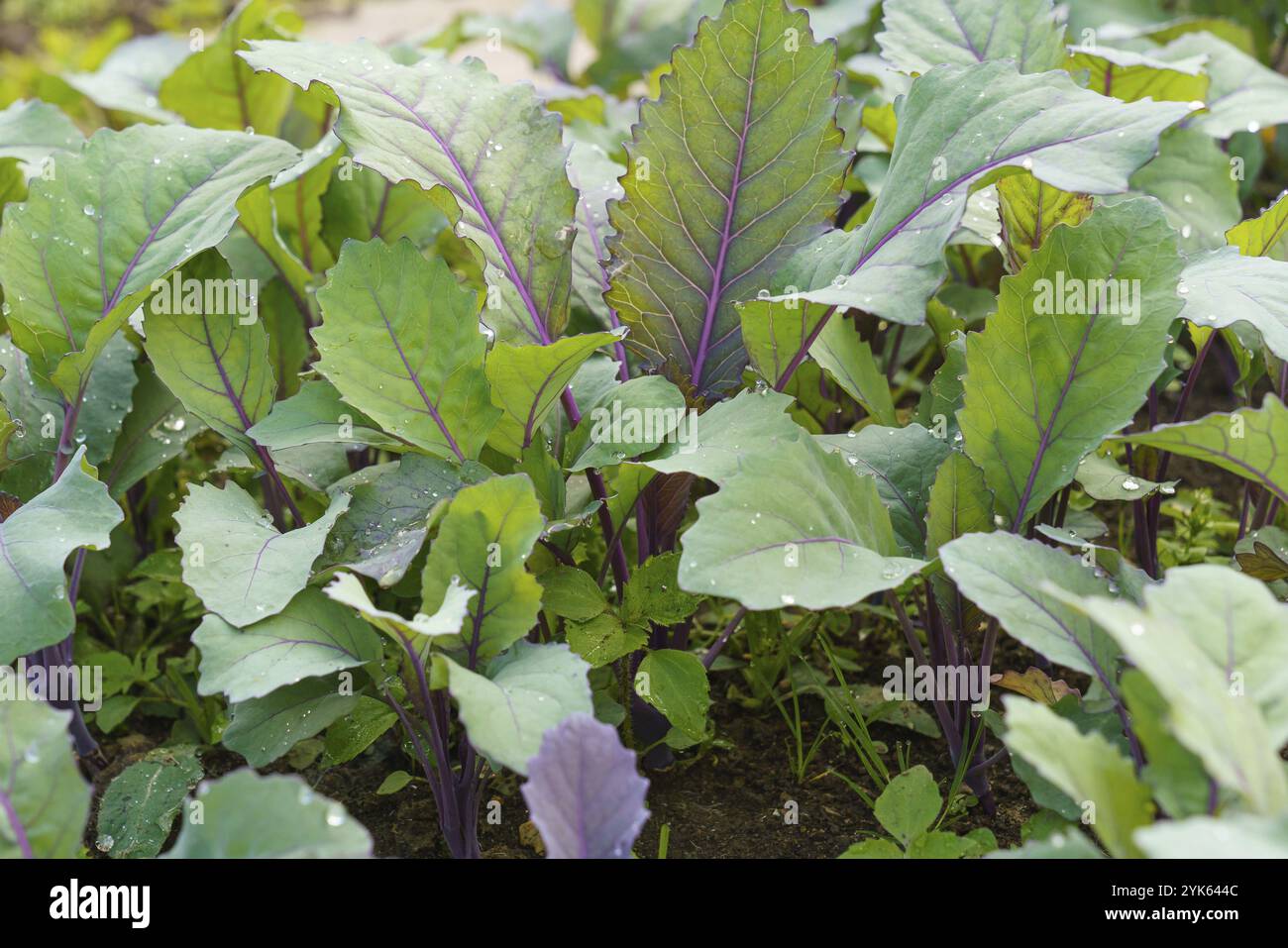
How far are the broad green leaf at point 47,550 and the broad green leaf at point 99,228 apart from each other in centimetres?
23

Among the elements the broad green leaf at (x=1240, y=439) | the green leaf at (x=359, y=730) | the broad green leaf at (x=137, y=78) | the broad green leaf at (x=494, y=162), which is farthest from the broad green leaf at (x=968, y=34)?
the broad green leaf at (x=137, y=78)

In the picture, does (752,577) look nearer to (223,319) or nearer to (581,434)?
(581,434)

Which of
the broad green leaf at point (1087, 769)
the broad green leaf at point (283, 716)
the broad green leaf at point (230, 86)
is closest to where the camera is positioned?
the broad green leaf at point (1087, 769)

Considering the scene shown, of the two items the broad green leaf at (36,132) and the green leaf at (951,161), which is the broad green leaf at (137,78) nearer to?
the broad green leaf at (36,132)

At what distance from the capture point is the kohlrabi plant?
1.13 m

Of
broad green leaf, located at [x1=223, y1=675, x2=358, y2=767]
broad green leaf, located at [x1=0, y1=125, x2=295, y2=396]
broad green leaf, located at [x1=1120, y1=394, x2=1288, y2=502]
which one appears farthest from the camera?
broad green leaf, located at [x1=0, y1=125, x2=295, y2=396]

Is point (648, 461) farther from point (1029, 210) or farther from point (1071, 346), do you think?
point (1029, 210)

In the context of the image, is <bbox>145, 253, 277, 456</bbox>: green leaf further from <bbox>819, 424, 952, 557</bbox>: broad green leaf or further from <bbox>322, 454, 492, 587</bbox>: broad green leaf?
<bbox>819, 424, 952, 557</bbox>: broad green leaf

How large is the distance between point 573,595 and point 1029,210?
2.58 ft

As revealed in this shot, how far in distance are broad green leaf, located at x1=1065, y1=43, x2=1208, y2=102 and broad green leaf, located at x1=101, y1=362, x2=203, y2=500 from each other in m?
1.38

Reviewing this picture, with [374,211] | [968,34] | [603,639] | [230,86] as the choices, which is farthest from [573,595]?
[230,86]

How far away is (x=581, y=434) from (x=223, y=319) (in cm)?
49

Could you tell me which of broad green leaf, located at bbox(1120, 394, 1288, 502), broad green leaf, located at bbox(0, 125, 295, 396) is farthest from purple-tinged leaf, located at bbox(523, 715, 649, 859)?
broad green leaf, located at bbox(0, 125, 295, 396)

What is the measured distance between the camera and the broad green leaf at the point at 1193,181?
1.93m
